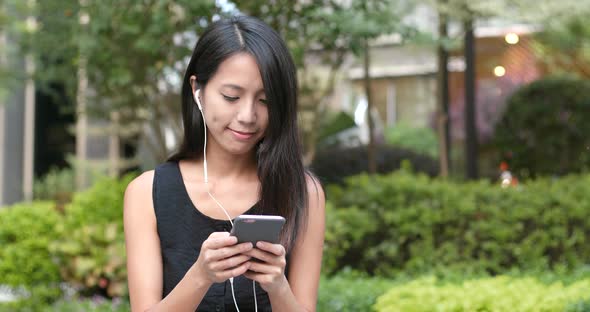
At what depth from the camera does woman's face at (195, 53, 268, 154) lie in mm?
2428

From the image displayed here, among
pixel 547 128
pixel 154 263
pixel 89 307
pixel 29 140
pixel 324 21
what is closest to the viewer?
pixel 154 263

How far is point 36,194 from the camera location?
48.9 feet

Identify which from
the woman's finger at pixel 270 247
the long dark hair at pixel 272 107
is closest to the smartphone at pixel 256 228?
the woman's finger at pixel 270 247

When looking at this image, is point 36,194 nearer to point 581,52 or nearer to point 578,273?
point 581,52

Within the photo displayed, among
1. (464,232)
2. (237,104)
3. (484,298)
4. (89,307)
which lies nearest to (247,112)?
(237,104)

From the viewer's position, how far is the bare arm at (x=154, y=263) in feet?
7.10

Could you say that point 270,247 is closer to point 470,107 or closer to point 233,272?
point 233,272

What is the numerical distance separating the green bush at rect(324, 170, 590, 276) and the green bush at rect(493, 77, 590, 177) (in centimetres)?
425

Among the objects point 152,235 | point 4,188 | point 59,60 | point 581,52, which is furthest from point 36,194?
point 152,235

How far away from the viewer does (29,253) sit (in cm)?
699

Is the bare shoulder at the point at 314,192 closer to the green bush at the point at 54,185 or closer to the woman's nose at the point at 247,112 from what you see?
the woman's nose at the point at 247,112

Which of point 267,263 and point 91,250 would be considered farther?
point 91,250

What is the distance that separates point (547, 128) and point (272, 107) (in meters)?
9.20

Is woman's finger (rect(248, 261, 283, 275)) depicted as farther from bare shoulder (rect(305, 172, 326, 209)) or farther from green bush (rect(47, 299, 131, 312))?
green bush (rect(47, 299, 131, 312))
